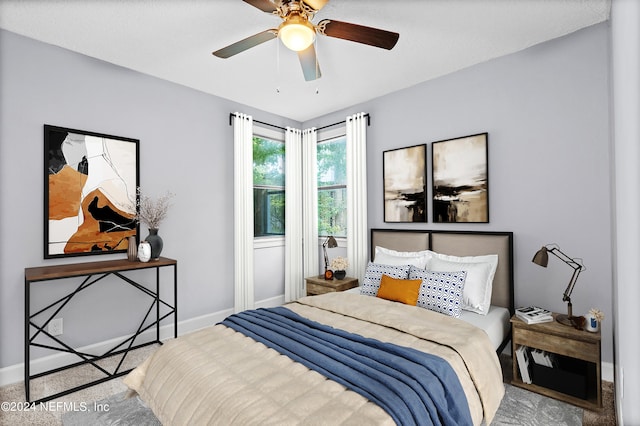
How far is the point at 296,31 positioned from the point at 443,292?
7.10 feet

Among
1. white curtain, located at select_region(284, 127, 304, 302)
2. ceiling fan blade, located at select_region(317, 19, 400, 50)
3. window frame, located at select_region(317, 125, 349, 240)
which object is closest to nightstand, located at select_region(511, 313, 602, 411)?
ceiling fan blade, located at select_region(317, 19, 400, 50)

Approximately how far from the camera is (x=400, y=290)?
2760 millimetres

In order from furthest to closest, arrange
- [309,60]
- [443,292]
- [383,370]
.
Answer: [443,292], [309,60], [383,370]

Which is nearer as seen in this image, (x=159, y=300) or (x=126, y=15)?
(x=126, y=15)

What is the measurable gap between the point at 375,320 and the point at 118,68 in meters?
3.33

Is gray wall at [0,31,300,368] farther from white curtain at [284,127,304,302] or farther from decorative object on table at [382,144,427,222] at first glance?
decorative object on table at [382,144,427,222]

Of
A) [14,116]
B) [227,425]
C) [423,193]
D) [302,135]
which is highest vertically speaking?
[302,135]

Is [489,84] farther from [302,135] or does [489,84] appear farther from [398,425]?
[398,425]

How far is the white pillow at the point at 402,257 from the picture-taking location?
10.5 feet

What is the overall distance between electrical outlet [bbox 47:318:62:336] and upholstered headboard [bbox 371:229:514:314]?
322cm

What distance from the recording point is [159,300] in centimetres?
333

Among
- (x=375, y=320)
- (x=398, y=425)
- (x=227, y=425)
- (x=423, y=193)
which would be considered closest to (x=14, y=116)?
(x=227, y=425)

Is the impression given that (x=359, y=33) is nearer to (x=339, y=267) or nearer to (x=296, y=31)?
(x=296, y=31)

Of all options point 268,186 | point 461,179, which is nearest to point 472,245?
point 461,179
